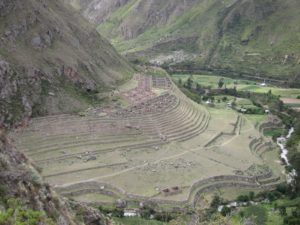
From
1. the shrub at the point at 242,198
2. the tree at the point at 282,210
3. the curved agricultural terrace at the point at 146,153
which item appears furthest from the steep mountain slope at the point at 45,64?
the tree at the point at 282,210

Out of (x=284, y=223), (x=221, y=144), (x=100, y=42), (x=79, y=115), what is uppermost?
(x=100, y=42)

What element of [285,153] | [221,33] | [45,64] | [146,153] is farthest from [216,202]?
[221,33]

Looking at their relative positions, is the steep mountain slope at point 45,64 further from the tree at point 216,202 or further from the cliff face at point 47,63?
the tree at point 216,202

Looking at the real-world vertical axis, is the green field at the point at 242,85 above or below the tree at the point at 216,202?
above

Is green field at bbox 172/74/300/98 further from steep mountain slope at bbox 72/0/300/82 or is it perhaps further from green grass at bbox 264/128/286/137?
green grass at bbox 264/128/286/137

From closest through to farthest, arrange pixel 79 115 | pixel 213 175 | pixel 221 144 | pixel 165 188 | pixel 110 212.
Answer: pixel 110 212, pixel 165 188, pixel 213 175, pixel 79 115, pixel 221 144

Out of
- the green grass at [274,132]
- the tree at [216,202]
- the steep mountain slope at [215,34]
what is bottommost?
the tree at [216,202]

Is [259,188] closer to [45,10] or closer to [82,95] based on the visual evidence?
[82,95]

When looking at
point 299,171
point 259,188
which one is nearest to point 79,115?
point 259,188
